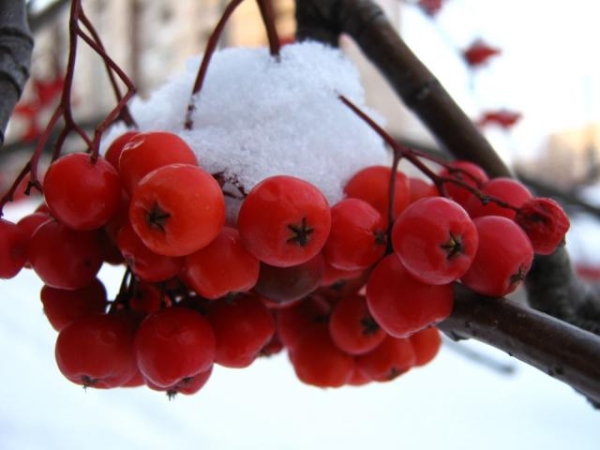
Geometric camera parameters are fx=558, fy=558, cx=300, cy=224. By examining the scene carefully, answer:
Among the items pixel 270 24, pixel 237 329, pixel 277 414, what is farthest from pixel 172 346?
pixel 277 414

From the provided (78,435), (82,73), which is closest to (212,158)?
(78,435)

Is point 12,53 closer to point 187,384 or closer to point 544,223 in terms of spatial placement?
point 187,384

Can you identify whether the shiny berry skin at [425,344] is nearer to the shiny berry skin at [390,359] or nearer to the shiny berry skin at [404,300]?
the shiny berry skin at [390,359]

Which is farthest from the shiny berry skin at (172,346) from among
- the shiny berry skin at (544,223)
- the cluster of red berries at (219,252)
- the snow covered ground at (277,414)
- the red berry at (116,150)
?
the snow covered ground at (277,414)

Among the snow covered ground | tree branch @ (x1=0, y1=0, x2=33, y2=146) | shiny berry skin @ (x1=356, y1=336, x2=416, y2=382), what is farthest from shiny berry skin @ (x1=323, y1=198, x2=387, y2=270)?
the snow covered ground

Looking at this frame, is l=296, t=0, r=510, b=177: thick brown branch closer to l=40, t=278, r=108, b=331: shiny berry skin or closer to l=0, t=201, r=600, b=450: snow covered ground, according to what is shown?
l=40, t=278, r=108, b=331: shiny berry skin

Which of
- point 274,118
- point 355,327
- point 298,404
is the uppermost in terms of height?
point 274,118
